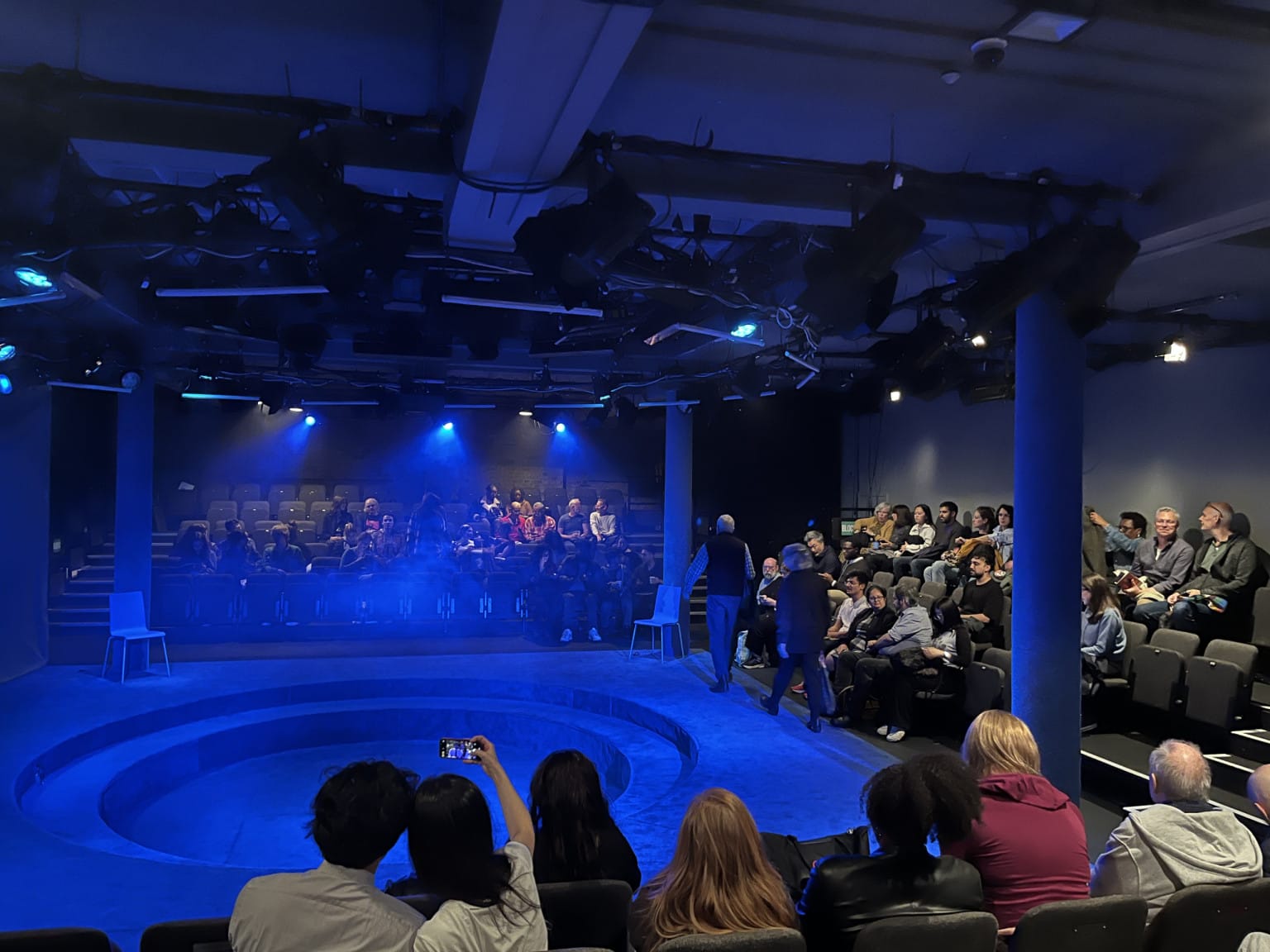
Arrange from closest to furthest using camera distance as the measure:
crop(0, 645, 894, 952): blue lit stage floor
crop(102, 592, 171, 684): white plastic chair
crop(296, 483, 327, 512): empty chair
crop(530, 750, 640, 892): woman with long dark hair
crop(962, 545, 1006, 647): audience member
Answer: crop(530, 750, 640, 892): woman with long dark hair, crop(0, 645, 894, 952): blue lit stage floor, crop(962, 545, 1006, 647): audience member, crop(102, 592, 171, 684): white plastic chair, crop(296, 483, 327, 512): empty chair

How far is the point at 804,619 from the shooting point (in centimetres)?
639

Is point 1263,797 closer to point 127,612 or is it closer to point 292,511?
point 127,612

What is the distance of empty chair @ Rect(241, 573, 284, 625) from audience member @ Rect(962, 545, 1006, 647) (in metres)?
7.74

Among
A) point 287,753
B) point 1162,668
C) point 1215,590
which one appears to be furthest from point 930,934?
point 287,753


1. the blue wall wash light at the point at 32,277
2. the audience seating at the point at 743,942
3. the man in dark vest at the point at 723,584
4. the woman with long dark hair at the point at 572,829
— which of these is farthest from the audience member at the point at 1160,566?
the blue wall wash light at the point at 32,277

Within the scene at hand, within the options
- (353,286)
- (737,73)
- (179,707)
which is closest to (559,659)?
(179,707)

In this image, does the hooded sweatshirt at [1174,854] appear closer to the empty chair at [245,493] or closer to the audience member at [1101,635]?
the audience member at [1101,635]

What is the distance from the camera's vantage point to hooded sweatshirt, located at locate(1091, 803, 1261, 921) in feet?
7.44

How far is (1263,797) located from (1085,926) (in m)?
0.78

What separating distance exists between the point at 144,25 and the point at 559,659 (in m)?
7.13

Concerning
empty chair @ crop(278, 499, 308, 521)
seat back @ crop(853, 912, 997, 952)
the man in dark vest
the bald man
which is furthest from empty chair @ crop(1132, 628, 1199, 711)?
empty chair @ crop(278, 499, 308, 521)

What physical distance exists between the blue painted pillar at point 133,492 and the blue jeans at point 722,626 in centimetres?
554

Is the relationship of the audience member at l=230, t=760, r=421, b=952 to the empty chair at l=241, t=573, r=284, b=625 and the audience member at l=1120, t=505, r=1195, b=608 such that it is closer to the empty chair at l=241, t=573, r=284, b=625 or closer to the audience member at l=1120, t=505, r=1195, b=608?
the audience member at l=1120, t=505, r=1195, b=608

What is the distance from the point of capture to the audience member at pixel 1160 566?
7.17 metres
